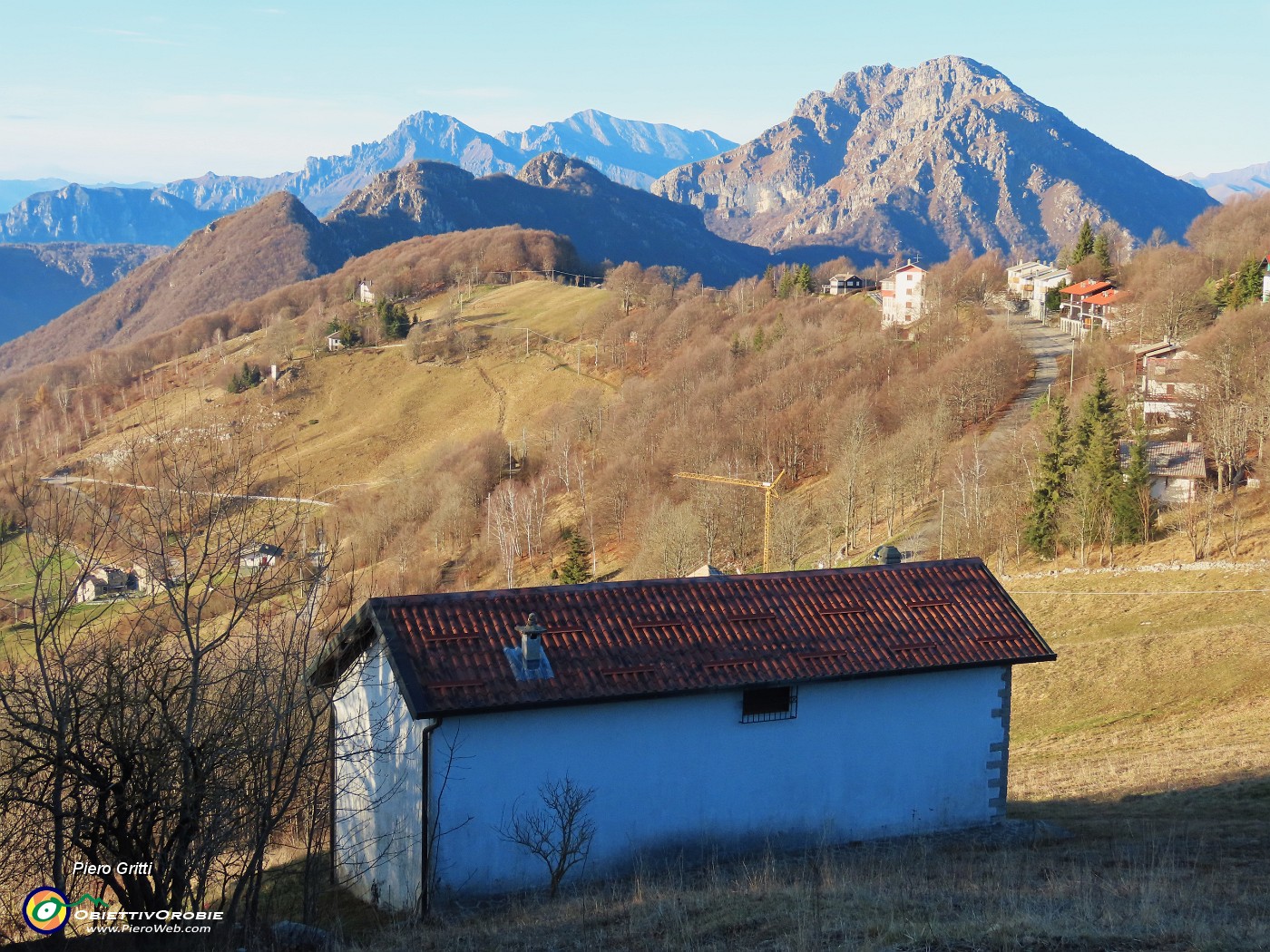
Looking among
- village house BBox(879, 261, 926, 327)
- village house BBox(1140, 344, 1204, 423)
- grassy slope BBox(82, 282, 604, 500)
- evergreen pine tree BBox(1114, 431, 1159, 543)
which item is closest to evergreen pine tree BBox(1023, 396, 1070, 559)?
evergreen pine tree BBox(1114, 431, 1159, 543)

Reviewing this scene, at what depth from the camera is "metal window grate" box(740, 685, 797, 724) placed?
51.0 ft

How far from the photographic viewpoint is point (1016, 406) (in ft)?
273

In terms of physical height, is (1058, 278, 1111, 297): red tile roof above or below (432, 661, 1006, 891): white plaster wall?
above

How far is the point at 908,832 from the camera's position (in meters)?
16.4

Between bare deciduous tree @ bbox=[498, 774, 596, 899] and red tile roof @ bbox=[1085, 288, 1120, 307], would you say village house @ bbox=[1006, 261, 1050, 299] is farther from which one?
bare deciduous tree @ bbox=[498, 774, 596, 899]

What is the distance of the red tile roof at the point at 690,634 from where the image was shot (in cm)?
1441

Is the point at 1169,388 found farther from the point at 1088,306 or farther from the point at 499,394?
the point at 499,394

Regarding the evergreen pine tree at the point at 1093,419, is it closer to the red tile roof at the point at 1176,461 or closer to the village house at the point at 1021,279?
the red tile roof at the point at 1176,461

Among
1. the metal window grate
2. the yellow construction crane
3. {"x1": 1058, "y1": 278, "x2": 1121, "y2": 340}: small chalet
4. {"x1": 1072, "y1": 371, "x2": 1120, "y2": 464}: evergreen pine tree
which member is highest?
{"x1": 1058, "y1": 278, "x2": 1121, "y2": 340}: small chalet

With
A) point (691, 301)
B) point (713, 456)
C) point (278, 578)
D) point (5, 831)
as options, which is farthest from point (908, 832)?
point (691, 301)

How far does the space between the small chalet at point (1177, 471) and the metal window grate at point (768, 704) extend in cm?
4397

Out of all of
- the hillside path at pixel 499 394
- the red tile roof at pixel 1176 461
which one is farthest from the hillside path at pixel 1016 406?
the hillside path at pixel 499 394

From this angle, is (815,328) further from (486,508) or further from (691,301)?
(486,508)

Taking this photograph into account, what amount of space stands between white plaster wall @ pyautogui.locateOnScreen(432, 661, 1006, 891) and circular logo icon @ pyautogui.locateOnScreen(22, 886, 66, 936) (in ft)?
14.0
